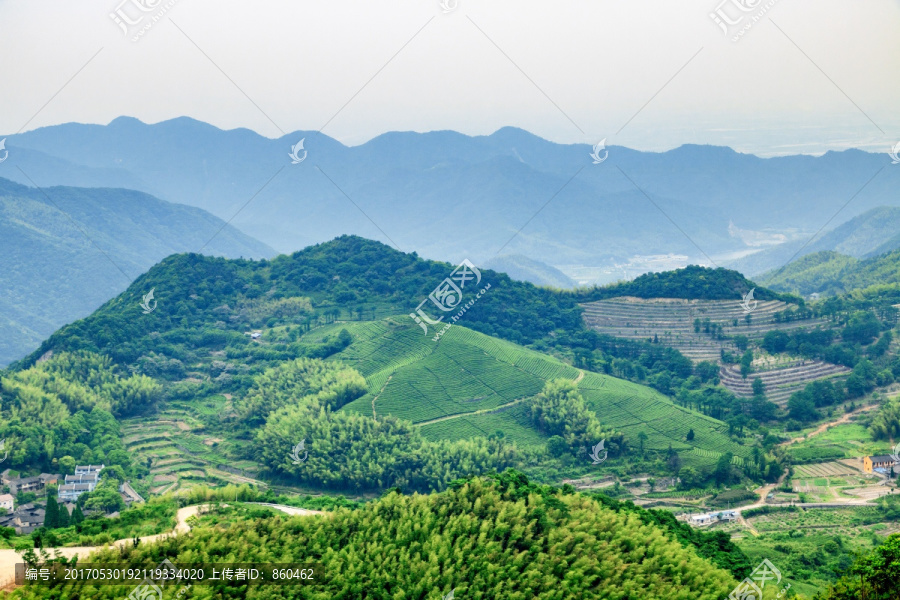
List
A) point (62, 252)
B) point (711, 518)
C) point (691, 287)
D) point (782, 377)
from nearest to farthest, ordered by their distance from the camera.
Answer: point (711, 518) → point (782, 377) → point (691, 287) → point (62, 252)

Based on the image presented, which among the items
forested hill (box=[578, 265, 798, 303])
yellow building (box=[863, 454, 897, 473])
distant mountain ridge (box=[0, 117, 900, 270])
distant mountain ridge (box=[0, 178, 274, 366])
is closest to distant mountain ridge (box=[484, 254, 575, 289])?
distant mountain ridge (box=[0, 117, 900, 270])

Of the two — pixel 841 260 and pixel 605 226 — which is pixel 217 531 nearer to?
pixel 841 260

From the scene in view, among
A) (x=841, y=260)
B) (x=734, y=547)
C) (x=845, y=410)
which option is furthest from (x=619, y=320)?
(x=841, y=260)

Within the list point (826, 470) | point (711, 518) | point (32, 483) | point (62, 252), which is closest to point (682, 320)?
point (826, 470)

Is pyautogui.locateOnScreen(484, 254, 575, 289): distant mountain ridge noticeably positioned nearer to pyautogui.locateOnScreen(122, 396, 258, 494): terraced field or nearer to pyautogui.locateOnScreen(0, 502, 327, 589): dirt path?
pyautogui.locateOnScreen(122, 396, 258, 494): terraced field

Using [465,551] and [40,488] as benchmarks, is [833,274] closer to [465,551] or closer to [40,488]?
[465,551]

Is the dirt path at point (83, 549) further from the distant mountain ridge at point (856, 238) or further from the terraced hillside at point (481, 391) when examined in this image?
the distant mountain ridge at point (856, 238)

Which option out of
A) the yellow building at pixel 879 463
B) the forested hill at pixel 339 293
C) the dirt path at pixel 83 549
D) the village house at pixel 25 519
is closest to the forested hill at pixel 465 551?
the dirt path at pixel 83 549
